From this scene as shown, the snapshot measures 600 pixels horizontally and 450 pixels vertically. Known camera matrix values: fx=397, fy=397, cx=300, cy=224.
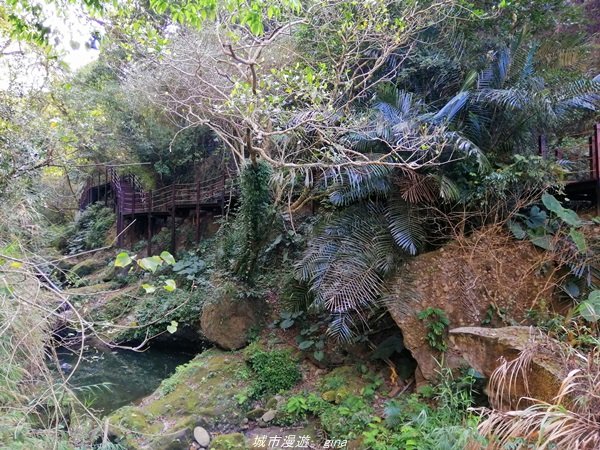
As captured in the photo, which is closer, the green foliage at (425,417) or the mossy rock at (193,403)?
the green foliage at (425,417)

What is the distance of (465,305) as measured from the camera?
14.6ft

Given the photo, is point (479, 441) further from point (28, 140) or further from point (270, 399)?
point (28, 140)

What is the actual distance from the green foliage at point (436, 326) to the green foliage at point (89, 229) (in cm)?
1421

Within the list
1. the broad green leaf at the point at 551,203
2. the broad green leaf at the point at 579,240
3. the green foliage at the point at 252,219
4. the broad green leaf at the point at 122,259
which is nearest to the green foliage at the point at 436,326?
the broad green leaf at the point at 579,240

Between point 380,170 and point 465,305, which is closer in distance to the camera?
point 465,305

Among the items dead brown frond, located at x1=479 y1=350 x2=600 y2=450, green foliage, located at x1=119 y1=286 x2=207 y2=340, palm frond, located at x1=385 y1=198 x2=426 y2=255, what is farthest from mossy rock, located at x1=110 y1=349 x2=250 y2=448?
dead brown frond, located at x1=479 y1=350 x2=600 y2=450

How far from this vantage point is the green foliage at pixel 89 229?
622 inches

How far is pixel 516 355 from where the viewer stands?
11.2 ft

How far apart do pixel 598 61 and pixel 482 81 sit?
4573 mm

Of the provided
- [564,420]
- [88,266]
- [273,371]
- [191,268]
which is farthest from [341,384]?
[88,266]

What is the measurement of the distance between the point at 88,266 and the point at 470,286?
12.7m

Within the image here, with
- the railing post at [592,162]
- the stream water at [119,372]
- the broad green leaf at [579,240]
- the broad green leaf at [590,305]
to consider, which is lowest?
the stream water at [119,372]

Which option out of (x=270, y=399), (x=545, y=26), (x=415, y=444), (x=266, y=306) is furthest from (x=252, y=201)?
(x=545, y=26)

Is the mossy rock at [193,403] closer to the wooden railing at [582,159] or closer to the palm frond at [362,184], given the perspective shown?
the palm frond at [362,184]
